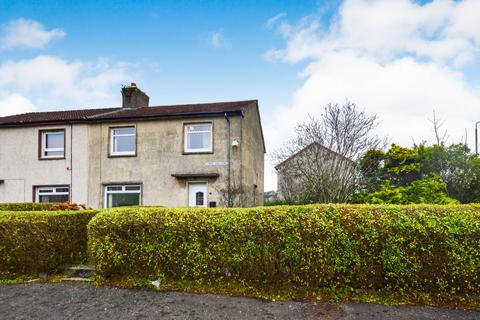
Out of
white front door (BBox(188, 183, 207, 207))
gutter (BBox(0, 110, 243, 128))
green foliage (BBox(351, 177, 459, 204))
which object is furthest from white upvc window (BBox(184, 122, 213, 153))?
green foliage (BBox(351, 177, 459, 204))

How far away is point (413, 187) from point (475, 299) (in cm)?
985

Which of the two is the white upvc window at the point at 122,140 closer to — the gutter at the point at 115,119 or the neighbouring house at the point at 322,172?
the gutter at the point at 115,119

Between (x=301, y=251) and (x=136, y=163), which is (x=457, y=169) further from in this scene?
(x=136, y=163)

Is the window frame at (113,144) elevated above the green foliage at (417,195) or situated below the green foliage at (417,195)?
above

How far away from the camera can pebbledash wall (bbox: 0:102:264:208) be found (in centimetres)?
1425

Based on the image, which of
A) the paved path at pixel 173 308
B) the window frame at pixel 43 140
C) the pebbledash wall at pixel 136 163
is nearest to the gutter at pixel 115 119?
the pebbledash wall at pixel 136 163

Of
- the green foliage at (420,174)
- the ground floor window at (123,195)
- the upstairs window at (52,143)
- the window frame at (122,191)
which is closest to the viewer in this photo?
the green foliage at (420,174)

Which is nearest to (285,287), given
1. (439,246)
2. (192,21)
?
(439,246)

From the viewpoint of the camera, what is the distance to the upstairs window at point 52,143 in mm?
15734

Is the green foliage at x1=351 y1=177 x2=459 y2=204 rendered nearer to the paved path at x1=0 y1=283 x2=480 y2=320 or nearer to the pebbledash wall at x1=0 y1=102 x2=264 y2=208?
the pebbledash wall at x1=0 y1=102 x2=264 y2=208

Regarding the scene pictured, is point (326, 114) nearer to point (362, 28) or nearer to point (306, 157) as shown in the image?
point (306, 157)

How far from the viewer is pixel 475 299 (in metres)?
4.40

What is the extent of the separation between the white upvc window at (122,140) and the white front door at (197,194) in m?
3.74

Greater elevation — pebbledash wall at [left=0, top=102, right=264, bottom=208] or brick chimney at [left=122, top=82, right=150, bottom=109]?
brick chimney at [left=122, top=82, right=150, bottom=109]
